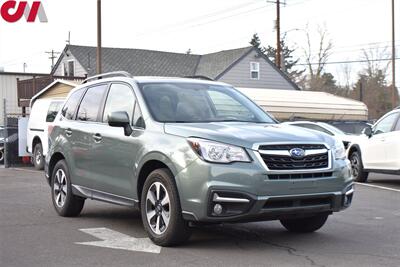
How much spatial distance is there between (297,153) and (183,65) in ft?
118

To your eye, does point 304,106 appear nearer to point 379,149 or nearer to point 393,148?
point 379,149

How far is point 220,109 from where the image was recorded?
7.30 meters

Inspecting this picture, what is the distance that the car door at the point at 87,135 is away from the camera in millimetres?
7801

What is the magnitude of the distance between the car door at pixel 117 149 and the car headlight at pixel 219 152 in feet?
3.42

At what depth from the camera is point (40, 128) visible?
18.1 meters

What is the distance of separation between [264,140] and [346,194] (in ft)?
3.81

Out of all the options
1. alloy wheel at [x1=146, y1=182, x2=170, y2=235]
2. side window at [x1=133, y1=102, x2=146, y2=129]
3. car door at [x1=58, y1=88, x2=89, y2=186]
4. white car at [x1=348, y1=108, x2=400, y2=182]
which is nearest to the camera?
alloy wheel at [x1=146, y1=182, x2=170, y2=235]

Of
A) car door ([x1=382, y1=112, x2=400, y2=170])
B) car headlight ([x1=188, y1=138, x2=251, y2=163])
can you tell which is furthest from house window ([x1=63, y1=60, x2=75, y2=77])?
Result: car headlight ([x1=188, y1=138, x2=251, y2=163])

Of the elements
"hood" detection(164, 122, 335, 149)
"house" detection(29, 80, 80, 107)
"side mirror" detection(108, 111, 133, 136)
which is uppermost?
"house" detection(29, 80, 80, 107)

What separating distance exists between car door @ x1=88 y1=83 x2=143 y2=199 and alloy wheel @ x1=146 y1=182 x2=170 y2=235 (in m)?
0.40

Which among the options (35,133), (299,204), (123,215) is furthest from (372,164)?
(35,133)

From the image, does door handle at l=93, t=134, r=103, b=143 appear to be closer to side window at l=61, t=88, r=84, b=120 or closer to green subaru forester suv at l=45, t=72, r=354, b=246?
green subaru forester suv at l=45, t=72, r=354, b=246

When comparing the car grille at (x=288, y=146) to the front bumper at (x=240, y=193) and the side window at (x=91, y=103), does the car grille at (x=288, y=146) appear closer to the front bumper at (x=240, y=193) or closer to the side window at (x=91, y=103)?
the front bumper at (x=240, y=193)

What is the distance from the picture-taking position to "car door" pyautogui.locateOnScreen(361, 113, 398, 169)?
12.8m
